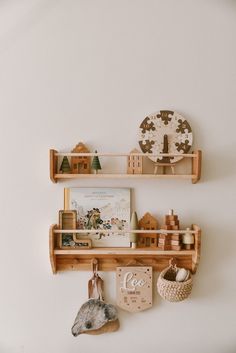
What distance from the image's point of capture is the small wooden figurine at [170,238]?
5.45ft

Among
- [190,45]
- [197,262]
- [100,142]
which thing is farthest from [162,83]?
[197,262]

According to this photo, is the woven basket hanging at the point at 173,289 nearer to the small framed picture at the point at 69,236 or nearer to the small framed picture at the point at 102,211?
the small framed picture at the point at 102,211

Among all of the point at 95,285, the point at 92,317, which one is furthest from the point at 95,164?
the point at 92,317

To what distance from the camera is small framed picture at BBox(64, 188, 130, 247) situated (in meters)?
1.71

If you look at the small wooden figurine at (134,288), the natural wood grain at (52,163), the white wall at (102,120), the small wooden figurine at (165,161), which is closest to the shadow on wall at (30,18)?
the white wall at (102,120)

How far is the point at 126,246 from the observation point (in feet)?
5.61

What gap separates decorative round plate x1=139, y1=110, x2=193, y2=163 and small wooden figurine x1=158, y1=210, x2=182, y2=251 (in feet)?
0.85

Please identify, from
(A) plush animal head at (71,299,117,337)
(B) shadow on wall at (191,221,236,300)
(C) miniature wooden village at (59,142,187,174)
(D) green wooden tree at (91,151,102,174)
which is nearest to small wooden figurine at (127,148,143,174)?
(C) miniature wooden village at (59,142,187,174)

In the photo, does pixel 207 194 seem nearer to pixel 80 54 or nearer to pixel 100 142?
pixel 100 142

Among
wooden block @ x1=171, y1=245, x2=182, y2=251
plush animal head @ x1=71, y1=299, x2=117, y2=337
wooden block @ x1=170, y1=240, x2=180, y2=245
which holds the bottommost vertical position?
plush animal head @ x1=71, y1=299, x2=117, y2=337

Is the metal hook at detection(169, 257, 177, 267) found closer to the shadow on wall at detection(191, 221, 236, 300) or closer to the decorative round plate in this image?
the shadow on wall at detection(191, 221, 236, 300)

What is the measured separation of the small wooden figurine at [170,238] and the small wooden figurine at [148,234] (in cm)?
3

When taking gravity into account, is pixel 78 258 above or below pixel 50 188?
below

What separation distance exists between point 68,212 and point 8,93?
0.57 meters
